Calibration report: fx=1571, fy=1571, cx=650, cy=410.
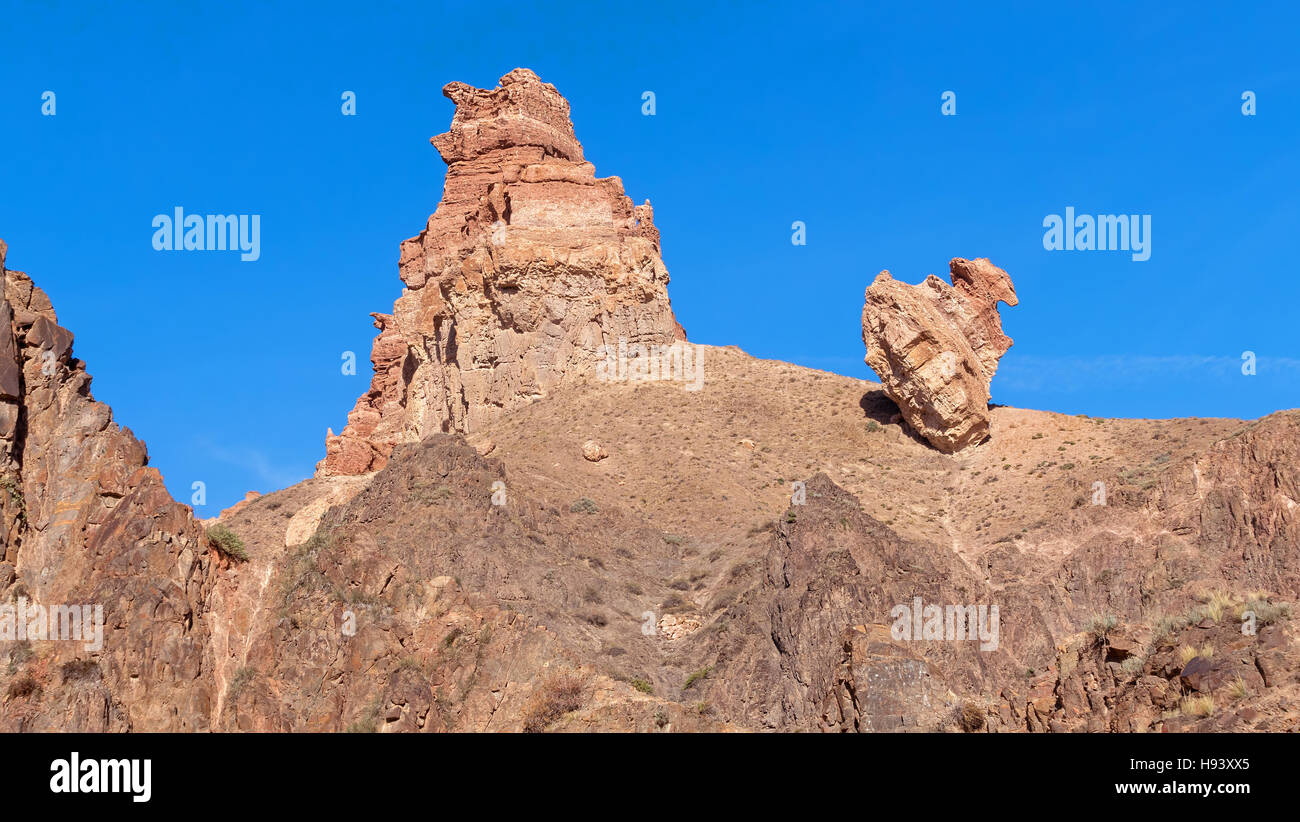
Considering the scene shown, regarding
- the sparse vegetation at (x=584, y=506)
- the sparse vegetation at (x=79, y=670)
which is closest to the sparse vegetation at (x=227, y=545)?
the sparse vegetation at (x=79, y=670)

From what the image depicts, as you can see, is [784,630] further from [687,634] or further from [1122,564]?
[1122,564]

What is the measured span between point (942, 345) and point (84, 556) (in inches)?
1916

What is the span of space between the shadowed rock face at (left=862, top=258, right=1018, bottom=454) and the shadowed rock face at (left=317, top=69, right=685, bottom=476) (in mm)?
14863

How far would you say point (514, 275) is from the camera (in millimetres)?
87125

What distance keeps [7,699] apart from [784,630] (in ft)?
80.9

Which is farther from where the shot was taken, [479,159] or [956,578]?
[479,159]

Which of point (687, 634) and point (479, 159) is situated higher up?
point (479, 159)

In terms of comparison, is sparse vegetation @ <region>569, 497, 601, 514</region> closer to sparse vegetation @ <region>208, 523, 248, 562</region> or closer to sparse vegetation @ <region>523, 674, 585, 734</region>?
sparse vegetation @ <region>523, 674, 585, 734</region>

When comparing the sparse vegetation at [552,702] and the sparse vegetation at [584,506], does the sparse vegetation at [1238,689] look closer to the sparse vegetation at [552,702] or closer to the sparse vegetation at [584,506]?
the sparse vegetation at [552,702]
